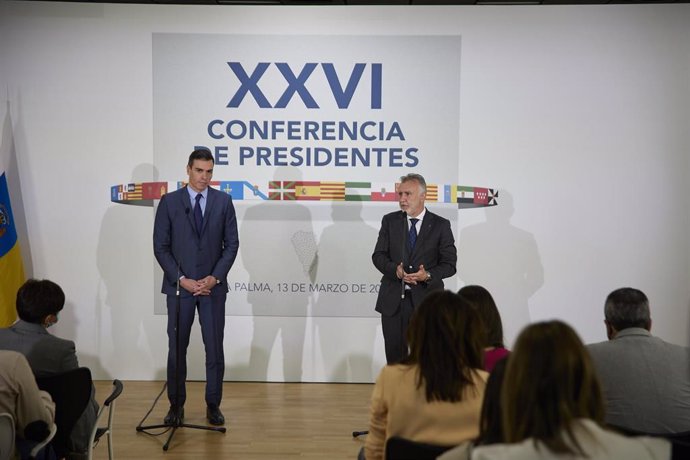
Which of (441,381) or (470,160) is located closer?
(441,381)

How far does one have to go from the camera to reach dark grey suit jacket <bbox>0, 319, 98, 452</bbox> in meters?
3.51

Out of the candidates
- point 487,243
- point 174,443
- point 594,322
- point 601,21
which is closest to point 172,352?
point 174,443

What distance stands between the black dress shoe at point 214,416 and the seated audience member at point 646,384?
10.1 feet

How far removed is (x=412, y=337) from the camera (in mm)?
2564

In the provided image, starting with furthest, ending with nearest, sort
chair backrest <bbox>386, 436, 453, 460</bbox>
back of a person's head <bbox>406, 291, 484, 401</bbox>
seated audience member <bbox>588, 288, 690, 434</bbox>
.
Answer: seated audience member <bbox>588, 288, 690, 434</bbox>
back of a person's head <bbox>406, 291, 484, 401</bbox>
chair backrest <bbox>386, 436, 453, 460</bbox>

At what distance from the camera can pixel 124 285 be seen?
6969mm

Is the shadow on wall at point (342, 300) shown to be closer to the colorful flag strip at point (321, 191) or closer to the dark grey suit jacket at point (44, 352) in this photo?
the colorful flag strip at point (321, 191)

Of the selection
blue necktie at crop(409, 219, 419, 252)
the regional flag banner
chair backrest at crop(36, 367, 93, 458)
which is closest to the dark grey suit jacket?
chair backrest at crop(36, 367, 93, 458)

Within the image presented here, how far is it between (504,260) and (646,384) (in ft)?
12.8

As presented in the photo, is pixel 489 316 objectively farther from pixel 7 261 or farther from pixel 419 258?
pixel 7 261

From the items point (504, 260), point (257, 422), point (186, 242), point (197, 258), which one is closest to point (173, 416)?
point (257, 422)

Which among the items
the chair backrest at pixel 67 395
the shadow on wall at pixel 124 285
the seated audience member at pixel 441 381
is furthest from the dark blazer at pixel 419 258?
the shadow on wall at pixel 124 285

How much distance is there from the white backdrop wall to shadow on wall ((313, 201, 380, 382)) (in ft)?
0.07

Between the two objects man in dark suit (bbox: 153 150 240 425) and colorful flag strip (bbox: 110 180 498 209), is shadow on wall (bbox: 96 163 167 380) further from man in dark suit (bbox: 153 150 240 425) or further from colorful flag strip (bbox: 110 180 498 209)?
man in dark suit (bbox: 153 150 240 425)
